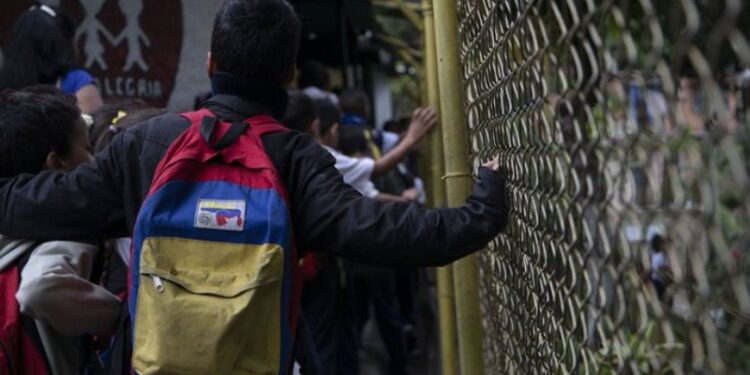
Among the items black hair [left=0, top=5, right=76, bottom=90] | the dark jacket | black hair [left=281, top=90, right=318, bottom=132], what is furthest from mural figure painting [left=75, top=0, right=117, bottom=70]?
the dark jacket

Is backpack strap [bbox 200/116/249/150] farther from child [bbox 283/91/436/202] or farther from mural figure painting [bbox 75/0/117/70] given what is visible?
mural figure painting [bbox 75/0/117/70]

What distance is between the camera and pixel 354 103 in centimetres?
759

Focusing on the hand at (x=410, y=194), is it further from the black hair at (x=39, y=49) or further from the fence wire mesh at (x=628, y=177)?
the fence wire mesh at (x=628, y=177)

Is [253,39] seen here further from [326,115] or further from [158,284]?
[326,115]

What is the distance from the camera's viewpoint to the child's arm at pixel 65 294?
2.59 m

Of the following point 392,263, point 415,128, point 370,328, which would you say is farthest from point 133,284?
point 370,328

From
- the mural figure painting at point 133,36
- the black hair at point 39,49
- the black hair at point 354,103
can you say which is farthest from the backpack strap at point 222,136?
the black hair at point 354,103

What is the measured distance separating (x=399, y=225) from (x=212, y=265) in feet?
1.36

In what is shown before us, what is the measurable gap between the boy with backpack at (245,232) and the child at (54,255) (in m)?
0.32

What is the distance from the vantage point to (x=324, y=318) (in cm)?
601

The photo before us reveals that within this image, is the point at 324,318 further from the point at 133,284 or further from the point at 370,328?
the point at 370,328

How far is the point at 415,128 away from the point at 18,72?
183cm

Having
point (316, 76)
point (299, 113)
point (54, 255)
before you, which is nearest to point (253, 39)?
point (54, 255)

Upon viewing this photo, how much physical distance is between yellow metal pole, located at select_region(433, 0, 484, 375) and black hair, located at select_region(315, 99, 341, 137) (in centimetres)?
326
